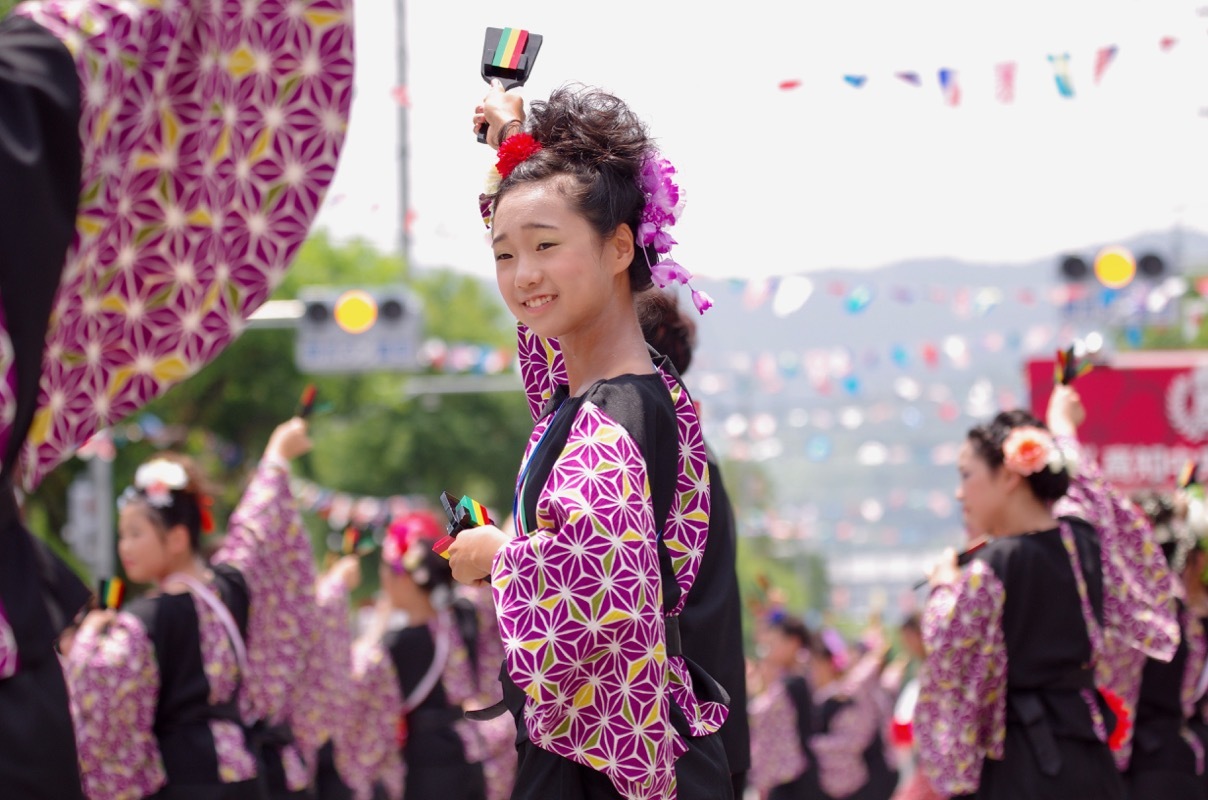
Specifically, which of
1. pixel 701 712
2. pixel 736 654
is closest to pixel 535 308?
pixel 701 712

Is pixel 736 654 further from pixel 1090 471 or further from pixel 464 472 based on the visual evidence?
pixel 464 472

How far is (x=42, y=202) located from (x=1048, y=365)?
9.78 m

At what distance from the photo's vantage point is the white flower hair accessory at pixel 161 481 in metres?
5.25

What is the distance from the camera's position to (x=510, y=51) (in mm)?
2756

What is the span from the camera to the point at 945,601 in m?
4.56

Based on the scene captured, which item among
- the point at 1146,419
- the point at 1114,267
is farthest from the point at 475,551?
the point at 1114,267

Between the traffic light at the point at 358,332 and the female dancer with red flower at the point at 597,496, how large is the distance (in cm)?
1271

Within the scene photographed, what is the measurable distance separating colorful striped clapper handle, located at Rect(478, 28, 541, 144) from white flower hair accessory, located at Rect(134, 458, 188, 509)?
292 centimetres

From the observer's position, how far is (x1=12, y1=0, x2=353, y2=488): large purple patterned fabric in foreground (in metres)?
Answer: 1.97

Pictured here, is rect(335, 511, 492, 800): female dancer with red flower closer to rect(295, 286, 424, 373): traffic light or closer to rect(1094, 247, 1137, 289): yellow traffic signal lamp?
rect(1094, 247, 1137, 289): yellow traffic signal lamp

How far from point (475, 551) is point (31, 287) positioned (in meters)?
0.81

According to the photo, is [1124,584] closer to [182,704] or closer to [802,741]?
[182,704]

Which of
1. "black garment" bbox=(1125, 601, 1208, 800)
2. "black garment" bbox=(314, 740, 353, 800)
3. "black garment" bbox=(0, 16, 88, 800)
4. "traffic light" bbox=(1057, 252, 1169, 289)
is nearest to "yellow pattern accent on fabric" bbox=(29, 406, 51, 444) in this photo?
"black garment" bbox=(0, 16, 88, 800)

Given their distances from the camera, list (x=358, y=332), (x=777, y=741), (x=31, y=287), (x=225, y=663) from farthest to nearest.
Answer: (x=358, y=332) < (x=777, y=741) < (x=225, y=663) < (x=31, y=287)
